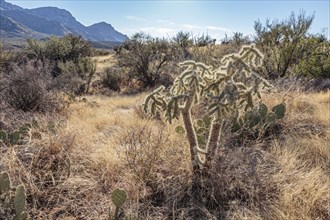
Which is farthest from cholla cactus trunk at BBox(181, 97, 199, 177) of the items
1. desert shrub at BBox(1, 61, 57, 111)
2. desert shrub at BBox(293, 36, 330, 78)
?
desert shrub at BBox(293, 36, 330, 78)

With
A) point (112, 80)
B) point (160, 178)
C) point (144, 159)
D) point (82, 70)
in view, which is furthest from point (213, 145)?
point (82, 70)

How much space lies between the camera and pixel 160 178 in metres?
3.06

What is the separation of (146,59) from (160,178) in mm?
11670

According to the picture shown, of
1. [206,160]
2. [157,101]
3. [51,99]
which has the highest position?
[157,101]

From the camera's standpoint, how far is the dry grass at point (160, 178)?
107 inches

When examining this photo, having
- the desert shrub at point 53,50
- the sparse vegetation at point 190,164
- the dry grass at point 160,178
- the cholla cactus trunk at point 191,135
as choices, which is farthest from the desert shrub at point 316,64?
the desert shrub at point 53,50

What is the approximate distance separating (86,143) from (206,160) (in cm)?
159

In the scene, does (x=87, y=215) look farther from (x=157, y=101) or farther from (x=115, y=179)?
(x=157, y=101)

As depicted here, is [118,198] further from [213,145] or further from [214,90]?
[214,90]

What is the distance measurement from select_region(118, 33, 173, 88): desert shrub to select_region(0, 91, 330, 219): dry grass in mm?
10472

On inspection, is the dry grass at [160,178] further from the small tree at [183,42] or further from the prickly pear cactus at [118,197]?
the small tree at [183,42]

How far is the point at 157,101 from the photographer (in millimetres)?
2768

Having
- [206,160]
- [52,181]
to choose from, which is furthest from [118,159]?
[206,160]

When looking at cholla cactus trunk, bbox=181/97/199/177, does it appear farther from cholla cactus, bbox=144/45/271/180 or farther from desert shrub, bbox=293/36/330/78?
desert shrub, bbox=293/36/330/78
